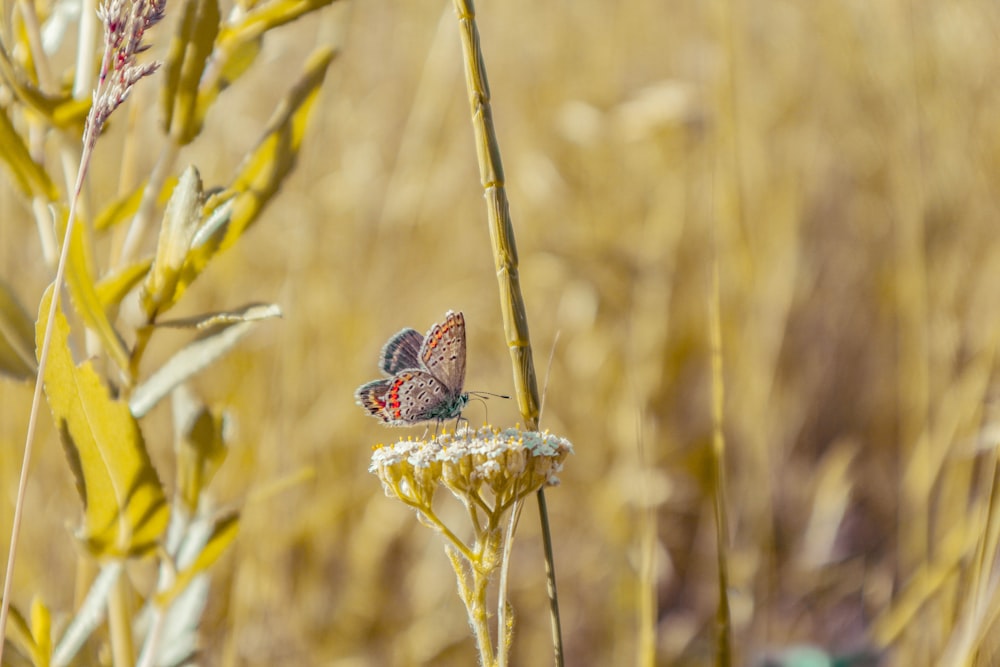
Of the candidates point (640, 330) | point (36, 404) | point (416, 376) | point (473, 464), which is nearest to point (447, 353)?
point (416, 376)

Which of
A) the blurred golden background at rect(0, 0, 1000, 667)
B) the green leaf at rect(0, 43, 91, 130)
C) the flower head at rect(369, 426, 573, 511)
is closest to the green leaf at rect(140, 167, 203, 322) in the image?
the green leaf at rect(0, 43, 91, 130)

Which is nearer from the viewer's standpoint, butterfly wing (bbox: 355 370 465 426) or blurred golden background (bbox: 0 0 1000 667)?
butterfly wing (bbox: 355 370 465 426)

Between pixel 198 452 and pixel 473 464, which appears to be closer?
pixel 473 464

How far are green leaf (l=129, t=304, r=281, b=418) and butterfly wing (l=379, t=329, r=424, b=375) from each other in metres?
0.12

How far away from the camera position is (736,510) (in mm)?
1844

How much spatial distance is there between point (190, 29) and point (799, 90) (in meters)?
2.26

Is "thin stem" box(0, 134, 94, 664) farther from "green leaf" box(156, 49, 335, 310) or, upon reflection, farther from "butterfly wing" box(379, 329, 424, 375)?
"butterfly wing" box(379, 329, 424, 375)

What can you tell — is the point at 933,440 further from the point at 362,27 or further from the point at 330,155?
the point at 362,27

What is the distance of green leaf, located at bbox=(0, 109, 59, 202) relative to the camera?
0.78m

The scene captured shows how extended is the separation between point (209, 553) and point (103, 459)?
0.15 meters

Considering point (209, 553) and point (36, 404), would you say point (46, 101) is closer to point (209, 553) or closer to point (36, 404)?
point (36, 404)

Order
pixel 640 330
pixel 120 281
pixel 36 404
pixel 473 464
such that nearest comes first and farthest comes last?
pixel 36 404 < pixel 473 464 < pixel 120 281 < pixel 640 330

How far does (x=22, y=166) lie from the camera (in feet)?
2.63

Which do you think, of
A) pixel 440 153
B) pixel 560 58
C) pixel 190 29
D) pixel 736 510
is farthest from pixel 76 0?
pixel 560 58
